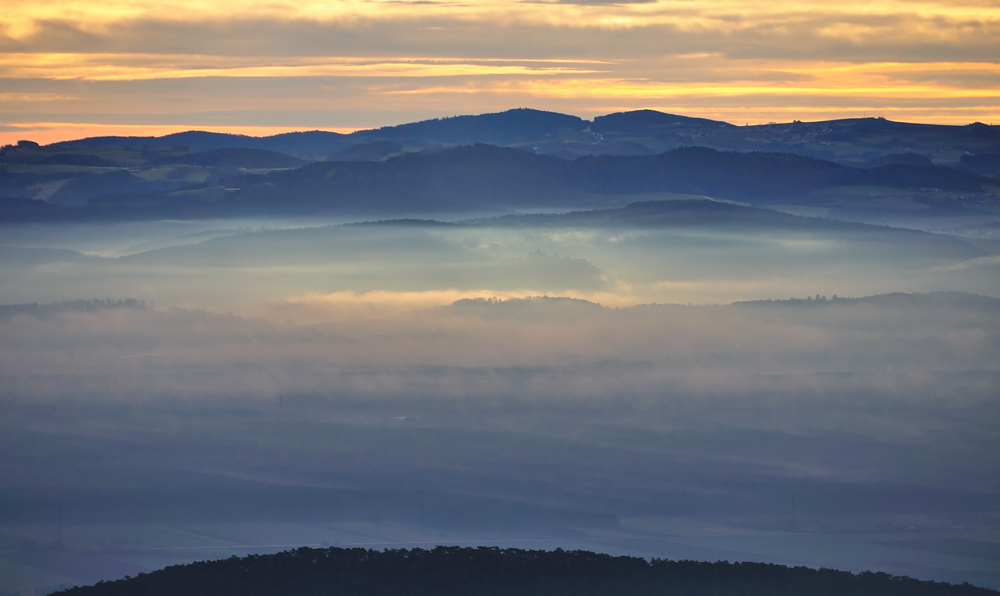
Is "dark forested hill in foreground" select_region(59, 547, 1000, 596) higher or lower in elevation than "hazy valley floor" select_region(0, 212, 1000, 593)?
lower

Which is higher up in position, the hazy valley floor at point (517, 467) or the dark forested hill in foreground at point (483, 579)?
the hazy valley floor at point (517, 467)

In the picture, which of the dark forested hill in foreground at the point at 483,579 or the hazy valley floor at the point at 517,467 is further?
the hazy valley floor at the point at 517,467

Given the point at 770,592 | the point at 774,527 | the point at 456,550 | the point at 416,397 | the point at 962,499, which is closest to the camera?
the point at 770,592

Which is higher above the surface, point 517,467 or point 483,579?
point 517,467

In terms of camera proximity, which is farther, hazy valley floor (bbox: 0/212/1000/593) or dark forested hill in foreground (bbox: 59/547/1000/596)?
hazy valley floor (bbox: 0/212/1000/593)

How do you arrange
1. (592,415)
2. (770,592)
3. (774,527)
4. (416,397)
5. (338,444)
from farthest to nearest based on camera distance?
1. (416,397)
2. (592,415)
3. (338,444)
4. (774,527)
5. (770,592)

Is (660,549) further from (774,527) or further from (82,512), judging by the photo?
(82,512)

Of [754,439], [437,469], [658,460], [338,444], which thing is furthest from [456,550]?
[754,439]

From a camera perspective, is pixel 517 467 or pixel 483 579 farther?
pixel 517 467
